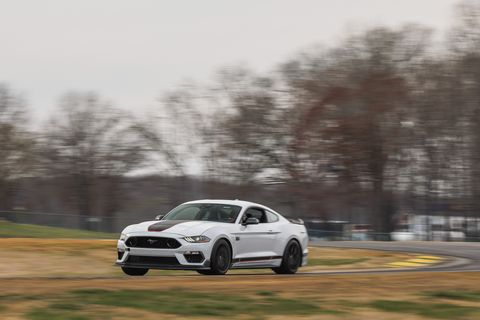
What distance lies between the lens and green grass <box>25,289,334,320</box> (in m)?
9.25

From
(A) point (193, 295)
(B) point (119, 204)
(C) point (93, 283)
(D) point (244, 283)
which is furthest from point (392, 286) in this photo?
(B) point (119, 204)

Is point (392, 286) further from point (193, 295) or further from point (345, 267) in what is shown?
point (345, 267)

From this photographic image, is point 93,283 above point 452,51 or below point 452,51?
below

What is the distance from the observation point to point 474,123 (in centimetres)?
6994

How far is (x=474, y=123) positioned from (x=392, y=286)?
5962 cm

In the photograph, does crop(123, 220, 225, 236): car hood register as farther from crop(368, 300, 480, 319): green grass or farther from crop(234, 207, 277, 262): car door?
crop(368, 300, 480, 319): green grass

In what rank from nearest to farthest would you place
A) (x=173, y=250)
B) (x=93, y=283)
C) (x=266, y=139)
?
(x=93, y=283)
(x=173, y=250)
(x=266, y=139)

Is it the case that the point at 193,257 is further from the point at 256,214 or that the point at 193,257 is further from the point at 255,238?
the point at 256,214

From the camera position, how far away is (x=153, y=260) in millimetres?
15531

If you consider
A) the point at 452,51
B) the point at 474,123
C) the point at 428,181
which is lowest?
the point at 428,181

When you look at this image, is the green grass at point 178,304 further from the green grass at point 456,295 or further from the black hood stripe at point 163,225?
the black hood stripe at point 163,225

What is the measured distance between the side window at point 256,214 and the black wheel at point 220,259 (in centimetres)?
109

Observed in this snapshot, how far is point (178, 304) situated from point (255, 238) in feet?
22.9

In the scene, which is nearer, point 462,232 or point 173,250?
A: point 173,250
